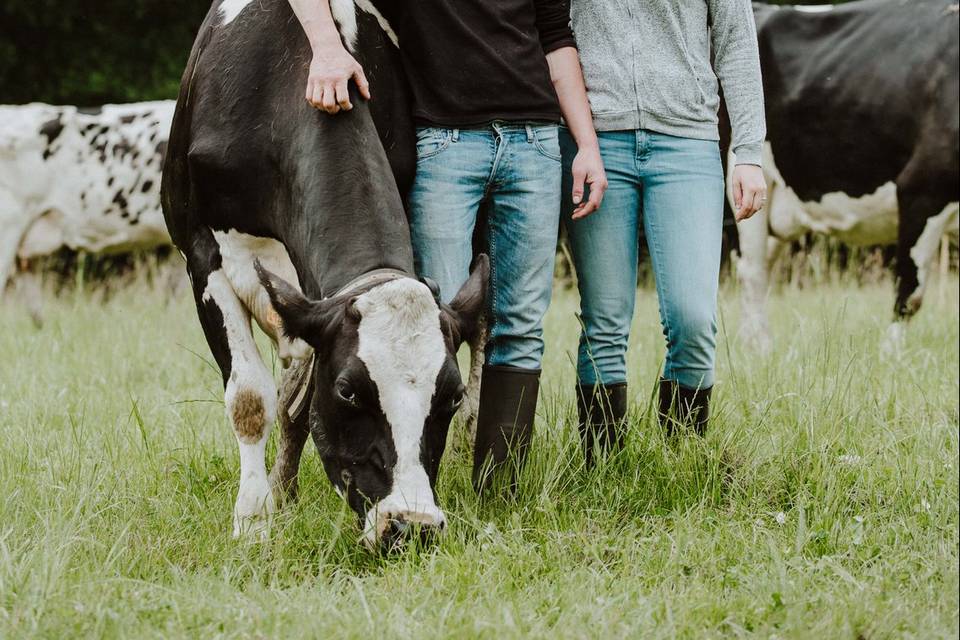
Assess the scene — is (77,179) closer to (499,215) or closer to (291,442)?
(291,442)

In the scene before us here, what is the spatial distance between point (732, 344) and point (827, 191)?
146 centimetres

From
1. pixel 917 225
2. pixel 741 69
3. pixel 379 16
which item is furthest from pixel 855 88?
pixel 379 16

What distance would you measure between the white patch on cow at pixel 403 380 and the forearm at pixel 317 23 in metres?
0.94

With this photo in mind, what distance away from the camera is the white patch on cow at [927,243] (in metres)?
7.17

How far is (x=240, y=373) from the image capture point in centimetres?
398

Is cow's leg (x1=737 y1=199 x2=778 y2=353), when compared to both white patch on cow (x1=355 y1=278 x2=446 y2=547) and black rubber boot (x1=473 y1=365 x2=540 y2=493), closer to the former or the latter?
black rubber boot (x1=473 y1=365 x2=540 y2=493)

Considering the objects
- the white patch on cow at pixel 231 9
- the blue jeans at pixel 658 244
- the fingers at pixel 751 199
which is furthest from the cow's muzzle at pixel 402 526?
the white patch on cow at pixel 231 9

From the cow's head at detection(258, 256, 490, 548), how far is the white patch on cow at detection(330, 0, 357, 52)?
1.17 metres

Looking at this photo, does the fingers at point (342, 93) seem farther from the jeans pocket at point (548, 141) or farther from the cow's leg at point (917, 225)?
the cow's leg at point (917, 225)

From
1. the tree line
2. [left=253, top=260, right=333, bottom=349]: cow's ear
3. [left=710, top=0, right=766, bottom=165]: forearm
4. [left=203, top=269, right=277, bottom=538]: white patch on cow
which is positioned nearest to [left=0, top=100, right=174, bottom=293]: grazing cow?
the tree line

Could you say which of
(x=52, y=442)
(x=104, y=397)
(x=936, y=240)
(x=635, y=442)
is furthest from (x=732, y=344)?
(x=52, y=442)

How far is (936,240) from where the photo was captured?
7.21 m

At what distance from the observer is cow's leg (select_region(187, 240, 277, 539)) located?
3855 mm

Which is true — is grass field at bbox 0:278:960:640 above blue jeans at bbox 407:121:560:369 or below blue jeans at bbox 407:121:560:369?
below
